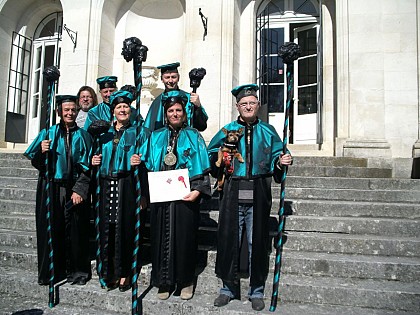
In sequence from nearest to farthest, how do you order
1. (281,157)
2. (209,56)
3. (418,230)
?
(281,157) < (418,230) < (209,56)

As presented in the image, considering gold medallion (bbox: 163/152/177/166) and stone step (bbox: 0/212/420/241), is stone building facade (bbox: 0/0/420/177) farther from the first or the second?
gold medallion (bbox: 163/152/177/166)

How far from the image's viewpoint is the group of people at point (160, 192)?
3191 mm

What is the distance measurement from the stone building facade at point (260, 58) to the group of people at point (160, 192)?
13.2 ft

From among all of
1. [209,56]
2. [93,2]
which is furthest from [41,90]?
[209,56]

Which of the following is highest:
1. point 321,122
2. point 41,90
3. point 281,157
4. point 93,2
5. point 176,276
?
point 93,2

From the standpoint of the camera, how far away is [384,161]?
6266 millimetres

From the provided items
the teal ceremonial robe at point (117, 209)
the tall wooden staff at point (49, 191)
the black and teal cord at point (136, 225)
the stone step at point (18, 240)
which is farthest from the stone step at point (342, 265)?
the stone step at point (18, 240)

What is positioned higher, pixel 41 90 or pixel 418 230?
pixel 41 90

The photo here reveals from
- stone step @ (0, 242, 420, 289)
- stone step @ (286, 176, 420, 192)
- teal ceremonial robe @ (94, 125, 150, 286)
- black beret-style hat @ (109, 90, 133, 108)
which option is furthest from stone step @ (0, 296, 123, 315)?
stone step @ (286, 176, 420, 192)

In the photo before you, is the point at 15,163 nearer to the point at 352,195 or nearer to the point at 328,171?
the point at 328,171

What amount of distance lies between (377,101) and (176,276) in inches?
215

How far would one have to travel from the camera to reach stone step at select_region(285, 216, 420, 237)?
4047mm

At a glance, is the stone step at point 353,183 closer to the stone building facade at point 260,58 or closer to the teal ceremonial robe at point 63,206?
the stone building facade at point 260,58

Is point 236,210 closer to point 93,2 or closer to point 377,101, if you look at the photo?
point 377,101
